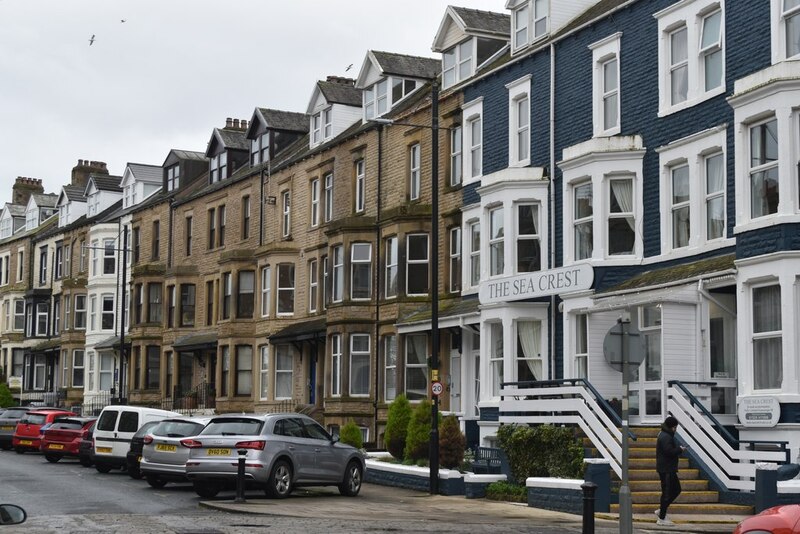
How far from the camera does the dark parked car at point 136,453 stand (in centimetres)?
2833

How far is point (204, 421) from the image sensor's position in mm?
26938

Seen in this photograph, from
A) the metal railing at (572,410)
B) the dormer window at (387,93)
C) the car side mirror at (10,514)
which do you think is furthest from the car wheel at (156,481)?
the car side mirror at (10,514)

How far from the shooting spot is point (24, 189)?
270 feet

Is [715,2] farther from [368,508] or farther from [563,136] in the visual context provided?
[368,508]

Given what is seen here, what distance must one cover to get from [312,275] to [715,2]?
2116 cm

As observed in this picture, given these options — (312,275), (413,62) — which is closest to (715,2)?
(413,62)

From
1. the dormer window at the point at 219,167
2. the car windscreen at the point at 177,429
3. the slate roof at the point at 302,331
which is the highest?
the dormer window at the point at 219,167

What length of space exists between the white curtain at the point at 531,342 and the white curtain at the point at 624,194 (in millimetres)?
3947

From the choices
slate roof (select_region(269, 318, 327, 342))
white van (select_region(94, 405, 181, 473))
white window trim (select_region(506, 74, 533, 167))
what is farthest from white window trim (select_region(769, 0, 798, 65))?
slate roof (select_region(269, 318, 327, 342))

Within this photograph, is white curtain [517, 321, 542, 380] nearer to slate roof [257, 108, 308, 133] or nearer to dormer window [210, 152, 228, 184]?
slate roof [257, 108, 308, 133]

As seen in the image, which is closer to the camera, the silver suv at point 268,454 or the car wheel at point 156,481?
the silver suv at point 268,454

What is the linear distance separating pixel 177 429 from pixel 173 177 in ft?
104

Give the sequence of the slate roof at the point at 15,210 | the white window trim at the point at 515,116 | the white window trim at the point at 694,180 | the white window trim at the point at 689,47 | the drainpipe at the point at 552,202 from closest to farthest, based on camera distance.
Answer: the white window trim at the point at 694,180 < the white window trim at the point at 689,47 < the drainpipe at the point at 552,202 < the white window trim at the point at 515,116 < the slate roof at the point at 15,210

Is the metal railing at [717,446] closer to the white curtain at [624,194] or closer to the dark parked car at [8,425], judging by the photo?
the white curtain at [624,194]
